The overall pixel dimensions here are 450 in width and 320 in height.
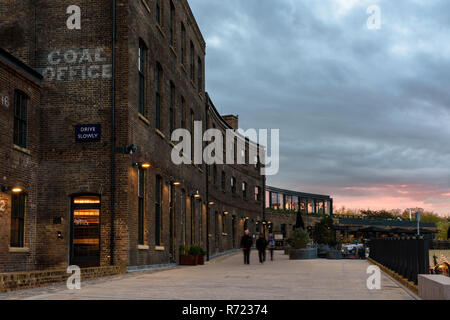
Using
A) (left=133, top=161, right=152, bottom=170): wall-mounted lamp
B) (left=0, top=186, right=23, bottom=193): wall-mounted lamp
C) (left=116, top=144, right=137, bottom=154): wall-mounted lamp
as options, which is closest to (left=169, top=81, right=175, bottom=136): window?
(left=133, top=161, right=152, bottom=170): wall-mounted lamp

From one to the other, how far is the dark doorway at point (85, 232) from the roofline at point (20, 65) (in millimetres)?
4402

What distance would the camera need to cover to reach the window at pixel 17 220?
18.1 meters

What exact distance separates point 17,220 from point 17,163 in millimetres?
1865

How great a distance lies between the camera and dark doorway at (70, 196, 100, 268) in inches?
757

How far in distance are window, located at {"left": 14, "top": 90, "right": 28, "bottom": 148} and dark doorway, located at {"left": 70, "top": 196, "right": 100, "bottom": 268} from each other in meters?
2.70

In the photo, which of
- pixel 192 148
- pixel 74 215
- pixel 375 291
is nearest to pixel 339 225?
pixel 192 148

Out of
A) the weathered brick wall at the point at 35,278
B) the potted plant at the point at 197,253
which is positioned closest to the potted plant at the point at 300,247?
the potted plant at the point at 197,253

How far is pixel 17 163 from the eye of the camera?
18234mm

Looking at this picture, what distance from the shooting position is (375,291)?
11.6 meters

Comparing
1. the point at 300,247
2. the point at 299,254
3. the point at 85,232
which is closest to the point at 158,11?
the point at 85,232

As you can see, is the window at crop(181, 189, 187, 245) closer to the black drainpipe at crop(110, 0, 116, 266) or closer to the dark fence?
the black drainpipe at crop(110, 0, 116, 266)
